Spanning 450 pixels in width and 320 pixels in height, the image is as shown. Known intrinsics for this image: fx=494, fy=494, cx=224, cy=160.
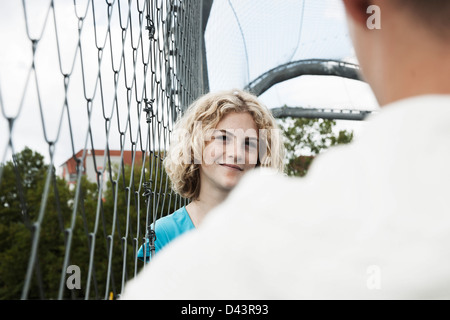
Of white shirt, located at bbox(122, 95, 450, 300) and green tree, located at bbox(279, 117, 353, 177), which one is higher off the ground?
green tree, located at bbox(279, 117, 353, 177)

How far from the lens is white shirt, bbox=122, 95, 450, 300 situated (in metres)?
0.32

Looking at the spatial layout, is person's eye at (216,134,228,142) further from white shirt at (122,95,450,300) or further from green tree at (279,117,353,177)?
green tree at (279,117,353,177)

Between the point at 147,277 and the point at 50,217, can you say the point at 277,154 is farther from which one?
the point at 50,217

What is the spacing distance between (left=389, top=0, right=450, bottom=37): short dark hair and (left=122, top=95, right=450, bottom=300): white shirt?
2.8 inches

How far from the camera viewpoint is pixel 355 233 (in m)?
0.32

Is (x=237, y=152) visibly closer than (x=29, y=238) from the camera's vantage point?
Yes

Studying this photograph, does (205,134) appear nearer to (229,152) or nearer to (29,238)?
(229,152)

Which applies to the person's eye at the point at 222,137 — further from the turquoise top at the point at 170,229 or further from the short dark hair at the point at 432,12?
the short dark hair at the point at 432,12

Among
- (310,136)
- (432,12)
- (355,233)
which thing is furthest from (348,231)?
(310,136)

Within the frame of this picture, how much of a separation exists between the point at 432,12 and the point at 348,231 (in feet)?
0.60

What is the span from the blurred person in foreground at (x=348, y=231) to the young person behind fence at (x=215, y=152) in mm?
1338

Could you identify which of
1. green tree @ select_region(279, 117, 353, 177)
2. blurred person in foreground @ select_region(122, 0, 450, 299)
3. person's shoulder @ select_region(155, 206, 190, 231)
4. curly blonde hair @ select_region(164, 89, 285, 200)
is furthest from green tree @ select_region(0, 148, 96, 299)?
blurred person in foreground @ select_region(122, 0, 450, 299)
